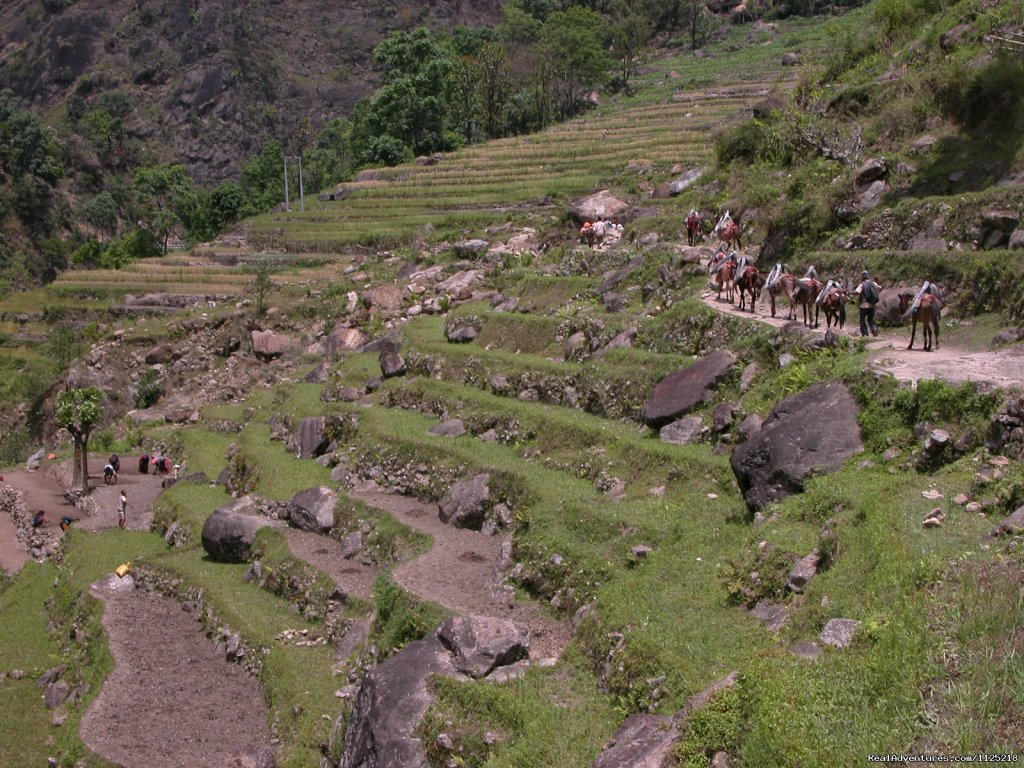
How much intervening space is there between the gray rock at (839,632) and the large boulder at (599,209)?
27650 mm

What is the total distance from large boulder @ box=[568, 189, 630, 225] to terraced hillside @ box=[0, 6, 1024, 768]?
29.8 inches

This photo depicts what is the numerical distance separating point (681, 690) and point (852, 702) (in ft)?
9.75

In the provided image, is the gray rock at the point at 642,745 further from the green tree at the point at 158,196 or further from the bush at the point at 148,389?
the green tree at the point at 158,196

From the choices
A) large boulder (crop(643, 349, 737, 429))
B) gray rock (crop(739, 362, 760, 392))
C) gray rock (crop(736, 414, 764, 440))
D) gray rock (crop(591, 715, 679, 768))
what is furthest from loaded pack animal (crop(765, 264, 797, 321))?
gray rock (crop(591, 715, 679, 768))

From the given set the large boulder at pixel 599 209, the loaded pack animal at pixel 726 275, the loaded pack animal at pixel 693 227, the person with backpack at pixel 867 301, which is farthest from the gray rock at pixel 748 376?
the large boulder at pixel 599 209

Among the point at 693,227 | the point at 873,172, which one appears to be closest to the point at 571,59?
the point at 693,227

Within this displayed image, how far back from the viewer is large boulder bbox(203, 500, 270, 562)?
2211 cm

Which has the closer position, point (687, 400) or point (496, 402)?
point (687, 400)

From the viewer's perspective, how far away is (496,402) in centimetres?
2428

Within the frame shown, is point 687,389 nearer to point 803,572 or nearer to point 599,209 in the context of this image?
point 803,572

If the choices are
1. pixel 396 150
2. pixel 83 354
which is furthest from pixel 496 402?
pixel 396 150

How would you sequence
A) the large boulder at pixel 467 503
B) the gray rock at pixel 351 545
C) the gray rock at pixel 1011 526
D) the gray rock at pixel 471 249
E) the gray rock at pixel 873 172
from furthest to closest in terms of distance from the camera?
the gray rock at pixel 471 249 < the gray rock at pixel 873 172 < the gray rock at pixel 351 545 < the large boulder at pixel 467 503 < the gray rock at pixel 1011 526

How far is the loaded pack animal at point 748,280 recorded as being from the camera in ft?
72.2

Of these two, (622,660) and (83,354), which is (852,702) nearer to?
(622,660)
